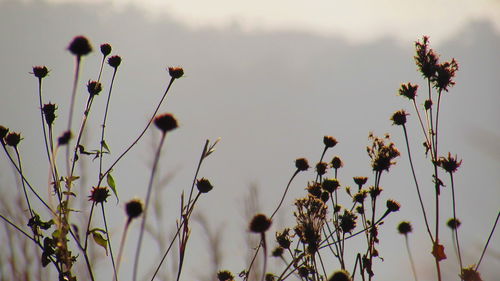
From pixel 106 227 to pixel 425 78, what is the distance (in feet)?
7.08

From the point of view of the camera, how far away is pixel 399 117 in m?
3.63

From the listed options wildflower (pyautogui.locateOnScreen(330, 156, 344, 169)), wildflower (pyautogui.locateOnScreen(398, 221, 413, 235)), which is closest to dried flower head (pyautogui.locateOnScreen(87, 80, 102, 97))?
wildflower (pyautogui.locateOnScreen(330, 156, 344, 169))

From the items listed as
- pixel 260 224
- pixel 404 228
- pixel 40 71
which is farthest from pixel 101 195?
pixel 404 228

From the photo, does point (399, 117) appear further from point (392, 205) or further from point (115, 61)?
point (115, 61)

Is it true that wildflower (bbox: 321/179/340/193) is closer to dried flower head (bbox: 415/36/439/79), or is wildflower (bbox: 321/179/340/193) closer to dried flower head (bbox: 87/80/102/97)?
dried flower head (bbox: 415/36/439/79)

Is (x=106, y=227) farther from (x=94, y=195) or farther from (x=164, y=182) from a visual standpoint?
(x=164, y=182)

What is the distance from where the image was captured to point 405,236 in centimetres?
395

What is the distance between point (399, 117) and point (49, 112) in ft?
7.78

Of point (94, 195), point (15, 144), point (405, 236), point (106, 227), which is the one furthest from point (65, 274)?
point (405, 236)

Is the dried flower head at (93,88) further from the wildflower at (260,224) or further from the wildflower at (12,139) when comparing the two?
the wildflower at (260,224)

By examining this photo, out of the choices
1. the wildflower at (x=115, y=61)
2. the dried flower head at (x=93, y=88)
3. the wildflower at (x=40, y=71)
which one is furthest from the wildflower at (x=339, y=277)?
the wildflower at (x=40, y=71)

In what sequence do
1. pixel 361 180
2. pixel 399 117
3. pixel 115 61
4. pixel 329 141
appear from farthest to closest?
pixel 329 141, pixel 361 180, pixel 399 117, pixel 115 61

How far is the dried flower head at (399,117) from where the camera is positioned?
3.60 metres

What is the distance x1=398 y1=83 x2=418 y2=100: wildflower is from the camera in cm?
350
